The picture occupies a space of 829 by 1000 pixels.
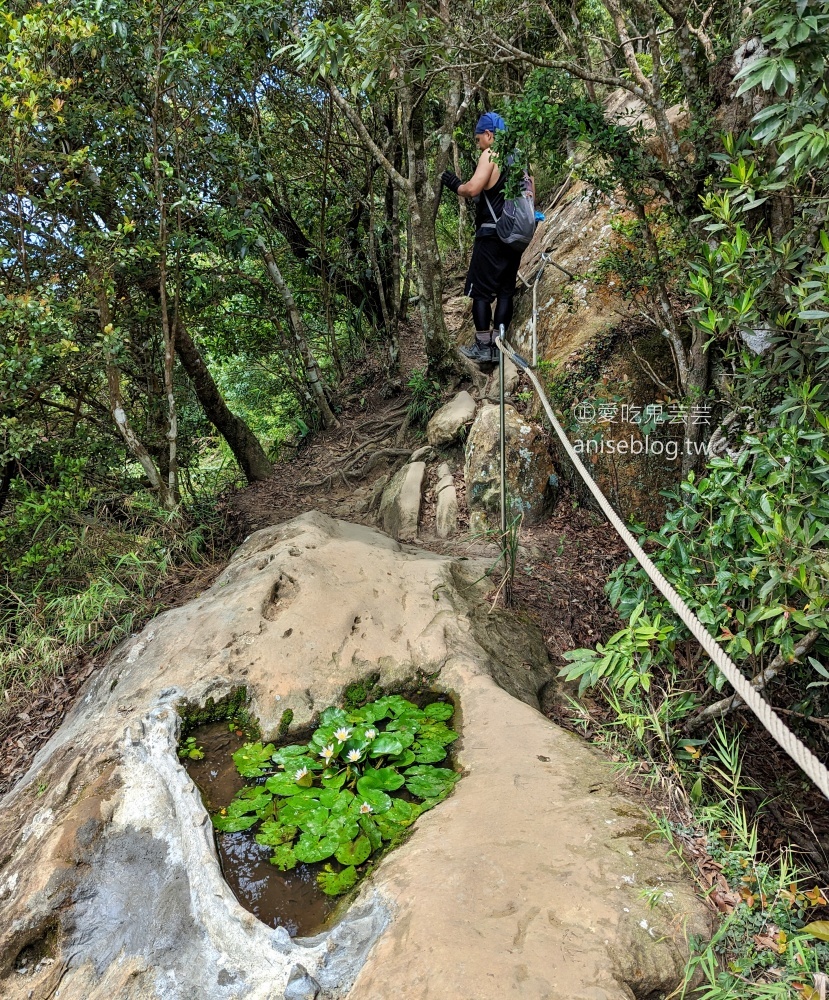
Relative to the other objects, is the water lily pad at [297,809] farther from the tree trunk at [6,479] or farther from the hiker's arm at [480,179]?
the hiker's arm at [480,179]

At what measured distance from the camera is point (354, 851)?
7.31 feet

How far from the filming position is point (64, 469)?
15.6ft

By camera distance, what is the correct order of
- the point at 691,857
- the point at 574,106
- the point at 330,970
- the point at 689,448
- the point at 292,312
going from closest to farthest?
the point at 330,970, the point at 691,857, the point at 574,106, the point at 689,448, the point at 292,312

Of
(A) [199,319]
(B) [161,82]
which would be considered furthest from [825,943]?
(A) [199,319]

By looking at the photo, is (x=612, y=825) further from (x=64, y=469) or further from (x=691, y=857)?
(x=64, y=469)

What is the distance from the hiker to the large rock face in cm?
351

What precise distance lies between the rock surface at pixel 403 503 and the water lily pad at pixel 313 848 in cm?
334

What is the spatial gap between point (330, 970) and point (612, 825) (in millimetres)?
1095

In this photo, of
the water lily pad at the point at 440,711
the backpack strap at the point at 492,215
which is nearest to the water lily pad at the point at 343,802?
the water lily pad at the point at 440,711

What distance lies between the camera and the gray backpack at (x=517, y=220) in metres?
5.31

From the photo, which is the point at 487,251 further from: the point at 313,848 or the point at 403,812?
the point at 313,848

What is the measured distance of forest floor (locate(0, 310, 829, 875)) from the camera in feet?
8.73

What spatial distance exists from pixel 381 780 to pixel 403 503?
3.45 m

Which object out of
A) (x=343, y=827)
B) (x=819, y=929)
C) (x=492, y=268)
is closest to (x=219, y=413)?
(x=492, y=268)
